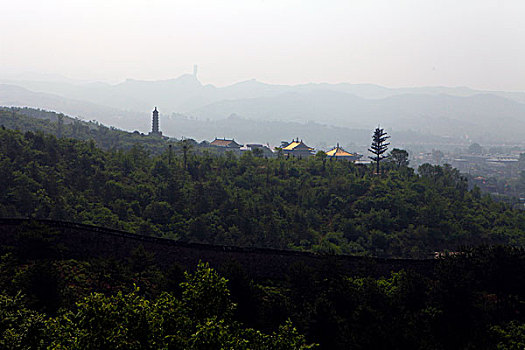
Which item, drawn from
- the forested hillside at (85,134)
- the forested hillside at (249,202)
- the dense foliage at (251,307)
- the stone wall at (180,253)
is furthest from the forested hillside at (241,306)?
the forested hillside at (85,134)

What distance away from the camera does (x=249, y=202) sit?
69688mm

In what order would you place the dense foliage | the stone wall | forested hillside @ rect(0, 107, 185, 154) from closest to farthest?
1. the dense foliage
2. the stone wall
3. forested hillside @ rect(0, 107, 185, 154)

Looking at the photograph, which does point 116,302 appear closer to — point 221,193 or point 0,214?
point 0,214

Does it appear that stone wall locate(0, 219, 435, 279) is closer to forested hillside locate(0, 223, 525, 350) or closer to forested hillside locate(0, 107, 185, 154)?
forested hillside locate(0, 223, 525, 350)

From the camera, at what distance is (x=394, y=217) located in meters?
69.2

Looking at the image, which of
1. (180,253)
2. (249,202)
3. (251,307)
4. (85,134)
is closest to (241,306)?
(251,307)

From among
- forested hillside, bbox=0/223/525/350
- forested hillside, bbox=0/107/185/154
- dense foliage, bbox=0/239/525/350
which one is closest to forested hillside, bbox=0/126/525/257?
forested hillside, bbox=0/223/525/350

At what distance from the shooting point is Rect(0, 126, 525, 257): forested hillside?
5919 centimetres

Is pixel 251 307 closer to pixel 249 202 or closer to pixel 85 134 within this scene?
pixel 249 202

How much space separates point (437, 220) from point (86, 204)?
50204 mm

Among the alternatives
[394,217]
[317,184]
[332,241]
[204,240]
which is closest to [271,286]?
[204,240]

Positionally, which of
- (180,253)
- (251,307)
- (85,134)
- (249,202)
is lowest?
(249,202)

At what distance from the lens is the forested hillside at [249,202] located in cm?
5919

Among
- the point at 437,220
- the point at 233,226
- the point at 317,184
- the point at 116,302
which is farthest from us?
the point at 317,184
